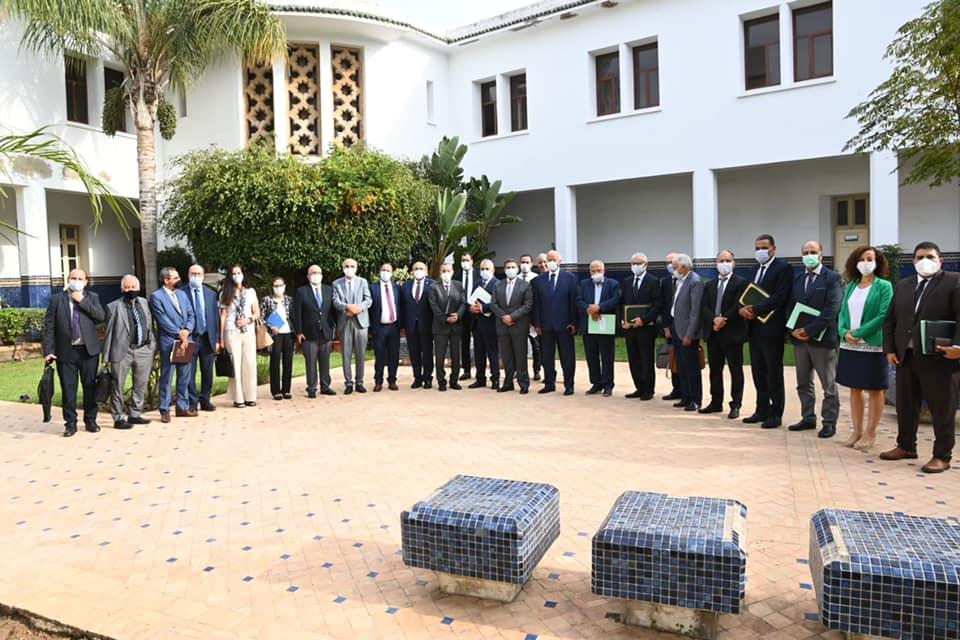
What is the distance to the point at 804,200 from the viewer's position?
65.4 ft

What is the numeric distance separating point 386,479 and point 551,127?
16374 mm

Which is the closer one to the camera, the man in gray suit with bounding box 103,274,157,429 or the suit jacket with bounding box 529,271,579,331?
the man in gray suit with bounding box 103,274,157,429

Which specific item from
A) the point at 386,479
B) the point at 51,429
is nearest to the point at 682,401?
the point at 386,479

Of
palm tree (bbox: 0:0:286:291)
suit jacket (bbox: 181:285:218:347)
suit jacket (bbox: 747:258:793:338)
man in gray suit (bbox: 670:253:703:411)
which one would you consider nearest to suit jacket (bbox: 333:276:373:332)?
suit jacket (bbox: 181:285:218:347)

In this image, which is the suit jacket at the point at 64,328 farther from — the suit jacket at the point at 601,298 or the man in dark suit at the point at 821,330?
the man in dark suit at the point at 821,330

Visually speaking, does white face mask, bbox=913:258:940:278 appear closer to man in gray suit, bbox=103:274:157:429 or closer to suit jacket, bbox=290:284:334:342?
suit jacket, bbox=290:284:334:342

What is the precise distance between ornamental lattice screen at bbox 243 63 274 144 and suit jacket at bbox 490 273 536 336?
11434mm

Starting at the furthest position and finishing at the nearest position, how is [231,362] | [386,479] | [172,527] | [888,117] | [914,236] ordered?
1. [914,236]
2. [888,117]
3. [231,362]
4. [386,479]
5. [172,527]

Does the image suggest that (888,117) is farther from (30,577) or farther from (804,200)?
(30,577)

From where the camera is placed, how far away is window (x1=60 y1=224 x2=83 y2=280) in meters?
21.9

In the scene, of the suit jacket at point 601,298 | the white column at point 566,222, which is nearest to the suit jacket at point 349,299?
the suit jacket at point 601,298

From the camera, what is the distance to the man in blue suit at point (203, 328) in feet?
33.5

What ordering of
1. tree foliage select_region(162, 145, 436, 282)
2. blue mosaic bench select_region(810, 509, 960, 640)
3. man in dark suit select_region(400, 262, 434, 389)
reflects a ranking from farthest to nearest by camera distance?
tree foliage select_region(162, 145, 436, 282) → man in dark suit select_region(400, 262, 434, 389) → blue mosaic bench select_region(810, 509, 960, 640)

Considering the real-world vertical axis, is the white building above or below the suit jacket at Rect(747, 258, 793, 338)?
above
